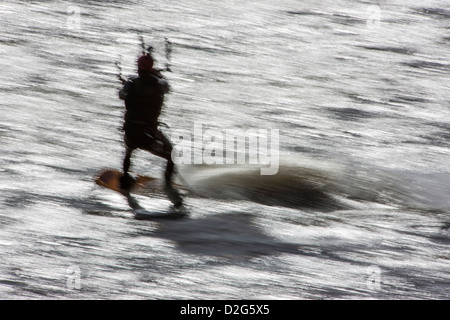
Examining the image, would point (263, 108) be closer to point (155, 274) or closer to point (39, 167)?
point (39, 167)

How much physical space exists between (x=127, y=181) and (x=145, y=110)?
4.75ft

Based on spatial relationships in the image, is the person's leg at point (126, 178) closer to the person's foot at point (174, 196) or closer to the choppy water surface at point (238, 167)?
the choppy water surface at point (238, 167)

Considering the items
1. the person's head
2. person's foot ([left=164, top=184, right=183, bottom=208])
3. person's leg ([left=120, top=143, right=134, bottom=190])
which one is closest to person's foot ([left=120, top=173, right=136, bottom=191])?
person's leg ([left=120, top=143, right=134, bottom=190])

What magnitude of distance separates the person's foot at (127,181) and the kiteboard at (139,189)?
29mm

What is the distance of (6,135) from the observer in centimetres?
1315

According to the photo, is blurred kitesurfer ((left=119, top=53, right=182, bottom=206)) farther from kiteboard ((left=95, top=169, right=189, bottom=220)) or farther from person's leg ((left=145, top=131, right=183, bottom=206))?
kiteboard ((left=95, top=169, right=189, bottom=220))

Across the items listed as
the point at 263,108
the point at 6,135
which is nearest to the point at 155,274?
the point at 6,135

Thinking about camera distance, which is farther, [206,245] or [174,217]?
[174,217]

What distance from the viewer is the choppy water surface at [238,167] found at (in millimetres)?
8180

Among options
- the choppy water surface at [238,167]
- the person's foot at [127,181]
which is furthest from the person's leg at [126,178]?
the choppy water surface at [238,167]

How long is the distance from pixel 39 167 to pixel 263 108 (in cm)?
558

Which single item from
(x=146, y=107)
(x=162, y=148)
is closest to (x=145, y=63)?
(x=146, y=107)

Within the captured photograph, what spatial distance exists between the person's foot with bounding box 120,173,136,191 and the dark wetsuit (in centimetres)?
70

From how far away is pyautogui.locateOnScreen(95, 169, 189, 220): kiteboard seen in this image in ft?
31.5
